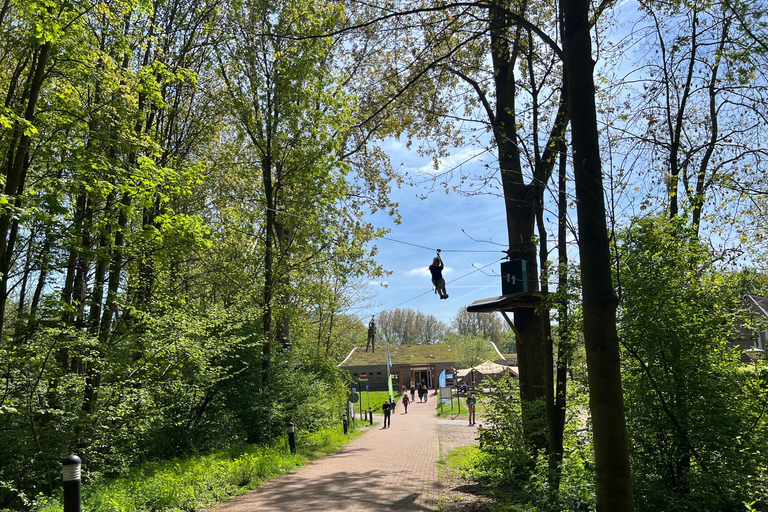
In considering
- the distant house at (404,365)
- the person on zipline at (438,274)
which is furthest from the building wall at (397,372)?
the person on zipline at (438,274)

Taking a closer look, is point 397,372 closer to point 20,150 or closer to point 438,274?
point 438,274

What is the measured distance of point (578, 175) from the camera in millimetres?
3750

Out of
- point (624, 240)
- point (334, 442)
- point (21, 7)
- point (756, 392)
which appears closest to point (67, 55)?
point (21, 7)

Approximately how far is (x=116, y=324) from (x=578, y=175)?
953cm

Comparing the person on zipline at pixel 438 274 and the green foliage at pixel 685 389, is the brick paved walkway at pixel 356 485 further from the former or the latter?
the person on zipline at pixel 438 274

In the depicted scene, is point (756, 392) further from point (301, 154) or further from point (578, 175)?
point (301, 154)

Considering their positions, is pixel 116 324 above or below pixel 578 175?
below

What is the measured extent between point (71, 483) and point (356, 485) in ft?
19.6

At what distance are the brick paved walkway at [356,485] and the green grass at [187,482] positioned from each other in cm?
35

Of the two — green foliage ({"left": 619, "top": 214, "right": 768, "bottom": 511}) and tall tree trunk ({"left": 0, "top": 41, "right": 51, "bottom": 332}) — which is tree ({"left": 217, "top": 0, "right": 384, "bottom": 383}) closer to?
tall tree trunk ({"left": 0, "top": 41, "right": 51, "bottom": 332})

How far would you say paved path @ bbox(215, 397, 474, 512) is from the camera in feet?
25.0

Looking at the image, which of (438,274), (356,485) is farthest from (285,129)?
(356,485)

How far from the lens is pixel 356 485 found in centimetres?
930

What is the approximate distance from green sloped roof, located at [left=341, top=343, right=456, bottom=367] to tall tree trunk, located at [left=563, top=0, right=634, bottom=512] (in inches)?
2162
